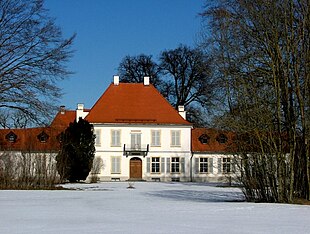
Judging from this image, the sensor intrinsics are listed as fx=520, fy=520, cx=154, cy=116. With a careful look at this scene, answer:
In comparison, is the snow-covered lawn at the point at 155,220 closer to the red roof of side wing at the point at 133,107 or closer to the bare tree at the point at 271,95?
the bare tree at the point at 271,95

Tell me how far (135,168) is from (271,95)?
30623mm

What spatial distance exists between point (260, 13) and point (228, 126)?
12.3 ft

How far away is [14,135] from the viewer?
4756 centimetres

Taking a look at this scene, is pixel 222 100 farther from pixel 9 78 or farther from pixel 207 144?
pixel 207 144

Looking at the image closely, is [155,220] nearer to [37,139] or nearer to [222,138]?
[222,138]

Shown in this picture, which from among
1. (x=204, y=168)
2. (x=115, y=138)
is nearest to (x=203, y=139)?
(x=204, y=168)

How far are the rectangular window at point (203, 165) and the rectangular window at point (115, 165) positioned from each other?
729 cm

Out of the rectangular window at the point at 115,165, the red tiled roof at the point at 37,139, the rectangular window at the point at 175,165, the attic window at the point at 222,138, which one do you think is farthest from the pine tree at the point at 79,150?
the attic window at the point at 222,138

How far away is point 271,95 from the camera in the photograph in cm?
1655

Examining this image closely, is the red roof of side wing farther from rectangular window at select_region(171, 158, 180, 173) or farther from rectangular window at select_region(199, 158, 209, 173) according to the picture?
rectangular window at select_region(199, 158, 209, 173)

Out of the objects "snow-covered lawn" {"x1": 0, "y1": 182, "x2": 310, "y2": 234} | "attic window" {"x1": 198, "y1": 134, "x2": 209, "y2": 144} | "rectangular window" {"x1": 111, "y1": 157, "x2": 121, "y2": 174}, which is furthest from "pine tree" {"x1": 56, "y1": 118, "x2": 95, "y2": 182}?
"snow-covered lawn" {"x1": 0, "y1": 182, "x2": 310, "y2": 234}

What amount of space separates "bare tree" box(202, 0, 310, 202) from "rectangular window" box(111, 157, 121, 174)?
29419 mm

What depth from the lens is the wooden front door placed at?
46.0 metres

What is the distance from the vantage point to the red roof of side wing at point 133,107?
46.6 meters
